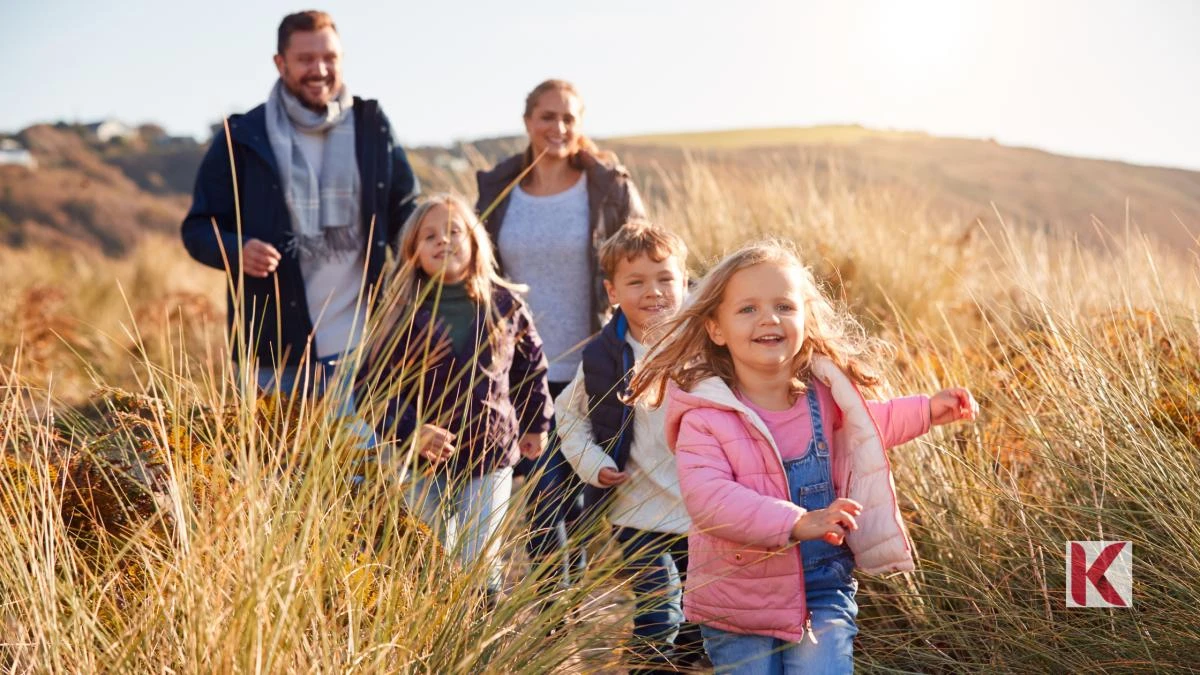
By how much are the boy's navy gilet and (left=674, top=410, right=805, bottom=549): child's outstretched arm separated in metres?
0.78

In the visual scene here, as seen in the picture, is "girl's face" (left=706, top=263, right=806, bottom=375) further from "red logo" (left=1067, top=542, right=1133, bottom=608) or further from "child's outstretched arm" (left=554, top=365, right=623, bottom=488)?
"red logo" (left=1067, top=542, right=1133, bottom=608)

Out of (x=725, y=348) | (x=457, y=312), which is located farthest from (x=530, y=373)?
(x=725, y=348)

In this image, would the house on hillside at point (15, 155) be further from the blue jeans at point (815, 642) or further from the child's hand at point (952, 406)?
the child's hand at point (952, 406)

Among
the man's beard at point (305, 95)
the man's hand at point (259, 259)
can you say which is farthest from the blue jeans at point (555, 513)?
the man's beard at point (305, 95)

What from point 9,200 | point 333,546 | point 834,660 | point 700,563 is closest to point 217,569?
point 333,546

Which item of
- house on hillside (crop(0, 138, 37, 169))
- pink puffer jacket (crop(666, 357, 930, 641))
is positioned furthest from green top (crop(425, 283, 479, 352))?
house on hillside (crop(0, 138, 37, 169))

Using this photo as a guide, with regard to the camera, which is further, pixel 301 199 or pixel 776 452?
pixel 301 199

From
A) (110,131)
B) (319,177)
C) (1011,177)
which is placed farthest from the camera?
(110,131)

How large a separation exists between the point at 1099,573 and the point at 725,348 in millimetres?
1128

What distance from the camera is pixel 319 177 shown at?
5184 mm

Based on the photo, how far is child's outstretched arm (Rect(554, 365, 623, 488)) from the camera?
12.1 ft

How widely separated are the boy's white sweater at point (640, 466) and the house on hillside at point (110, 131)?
211ft

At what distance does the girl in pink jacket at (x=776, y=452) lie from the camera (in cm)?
294

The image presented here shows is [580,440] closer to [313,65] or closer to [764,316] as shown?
[764,316]
